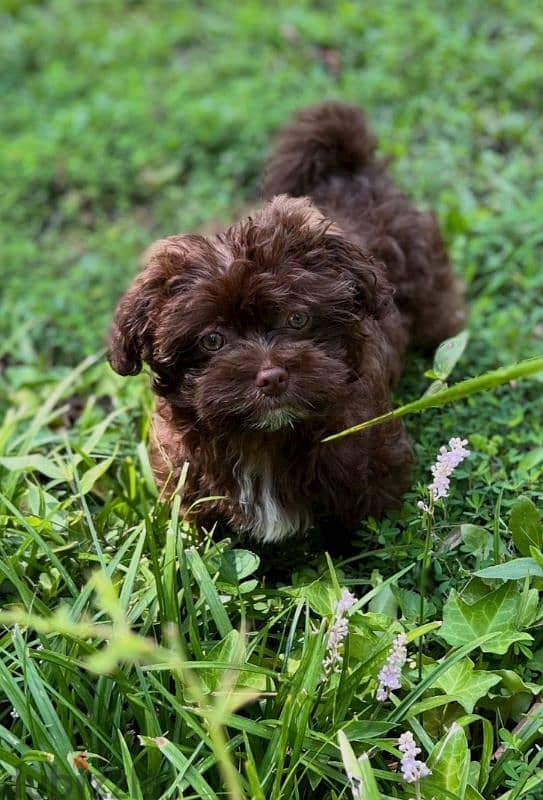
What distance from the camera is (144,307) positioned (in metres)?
3.28

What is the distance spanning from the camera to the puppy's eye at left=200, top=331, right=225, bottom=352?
3.12 metres

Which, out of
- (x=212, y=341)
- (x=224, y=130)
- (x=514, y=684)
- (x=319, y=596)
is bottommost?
(x=514, y=684)

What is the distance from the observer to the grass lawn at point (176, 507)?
2895mm

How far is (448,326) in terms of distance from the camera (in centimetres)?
470

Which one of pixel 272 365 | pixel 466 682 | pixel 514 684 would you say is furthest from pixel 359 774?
pixel 272 365

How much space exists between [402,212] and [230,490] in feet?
5.37

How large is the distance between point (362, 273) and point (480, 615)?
3.87 feet

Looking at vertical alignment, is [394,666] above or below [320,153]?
below

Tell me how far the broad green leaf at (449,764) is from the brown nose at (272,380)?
1.11m

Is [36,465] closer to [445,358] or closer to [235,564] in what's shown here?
[235,564]

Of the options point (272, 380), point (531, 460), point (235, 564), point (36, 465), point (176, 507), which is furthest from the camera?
point (36, 465)

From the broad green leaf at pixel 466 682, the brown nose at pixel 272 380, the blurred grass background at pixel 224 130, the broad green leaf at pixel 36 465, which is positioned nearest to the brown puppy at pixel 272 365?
the brown nose at pixel 272 380

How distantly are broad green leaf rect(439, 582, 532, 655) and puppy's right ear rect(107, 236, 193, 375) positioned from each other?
4.27 feet

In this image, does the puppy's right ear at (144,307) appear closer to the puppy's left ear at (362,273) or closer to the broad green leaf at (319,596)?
the puppy's left ear at (362,273)
